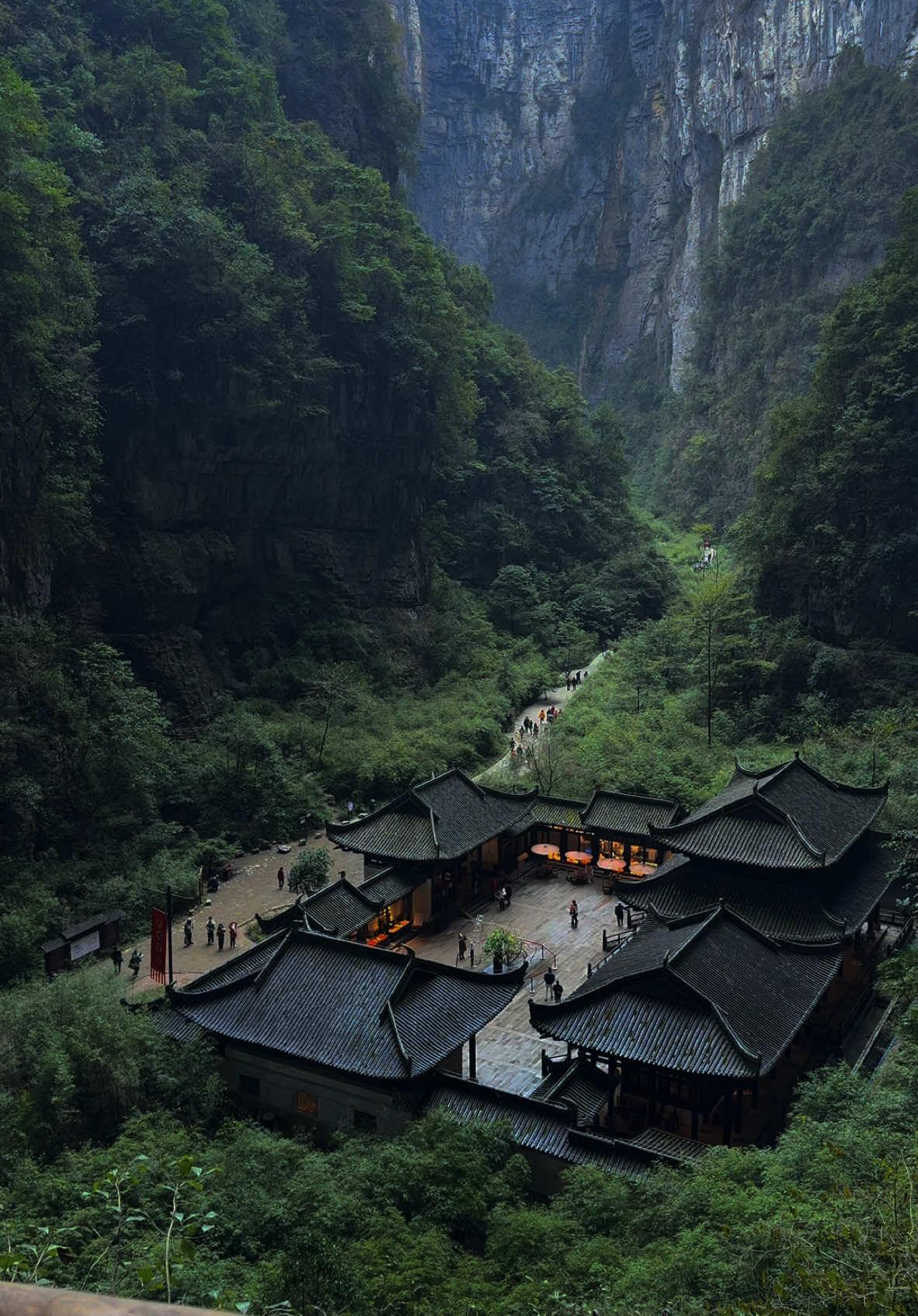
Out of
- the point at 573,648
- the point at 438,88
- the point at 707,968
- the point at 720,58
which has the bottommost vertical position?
the point at 707,968

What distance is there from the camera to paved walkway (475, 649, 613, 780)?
44.9m

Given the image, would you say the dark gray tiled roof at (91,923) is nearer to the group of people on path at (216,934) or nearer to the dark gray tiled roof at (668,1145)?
the group of people on path at (216,934)

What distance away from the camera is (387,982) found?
2128 centimetres

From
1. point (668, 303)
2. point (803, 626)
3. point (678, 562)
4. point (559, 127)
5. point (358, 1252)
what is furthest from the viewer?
point (559, 127)

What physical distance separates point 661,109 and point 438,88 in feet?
94.0

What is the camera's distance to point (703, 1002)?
1953 centimetres

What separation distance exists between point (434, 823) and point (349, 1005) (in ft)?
36.0

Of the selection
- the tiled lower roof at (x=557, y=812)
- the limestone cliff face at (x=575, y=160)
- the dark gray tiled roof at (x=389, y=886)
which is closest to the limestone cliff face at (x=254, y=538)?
the tiled lower roof at (x=557, y=812)

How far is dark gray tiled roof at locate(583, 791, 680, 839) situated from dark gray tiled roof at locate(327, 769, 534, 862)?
2.35 meters

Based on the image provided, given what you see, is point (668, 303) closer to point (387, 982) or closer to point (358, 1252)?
point (387, 982)

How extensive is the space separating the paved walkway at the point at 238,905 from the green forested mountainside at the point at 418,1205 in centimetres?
757

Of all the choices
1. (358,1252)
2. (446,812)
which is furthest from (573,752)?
(358,1252)

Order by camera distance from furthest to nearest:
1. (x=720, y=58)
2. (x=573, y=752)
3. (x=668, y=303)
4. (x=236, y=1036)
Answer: (x=668, y=303), (x=720, y=58), (x=573, y=752), (x=236, y=1036)

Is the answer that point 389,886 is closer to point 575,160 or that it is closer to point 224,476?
point 224,476
